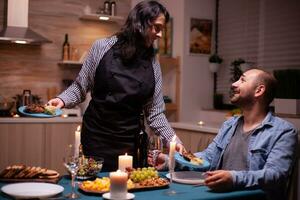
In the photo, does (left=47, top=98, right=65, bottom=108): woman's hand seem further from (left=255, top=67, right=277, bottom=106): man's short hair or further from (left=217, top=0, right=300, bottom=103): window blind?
(left=217, top=0, right=300, bottom=103): window blind

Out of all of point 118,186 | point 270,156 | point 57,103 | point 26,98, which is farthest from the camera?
point 26,98

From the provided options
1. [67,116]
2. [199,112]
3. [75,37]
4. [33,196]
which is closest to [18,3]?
[75,37]

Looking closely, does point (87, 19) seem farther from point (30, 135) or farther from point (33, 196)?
point (33, 196)

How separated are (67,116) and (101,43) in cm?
236

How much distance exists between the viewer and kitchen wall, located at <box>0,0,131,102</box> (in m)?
4.83

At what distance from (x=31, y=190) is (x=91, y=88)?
38.1 inches

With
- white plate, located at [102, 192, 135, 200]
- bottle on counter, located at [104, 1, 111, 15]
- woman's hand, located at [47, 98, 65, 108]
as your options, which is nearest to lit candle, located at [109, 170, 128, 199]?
white plate, located at [102, 192, 135, 200]

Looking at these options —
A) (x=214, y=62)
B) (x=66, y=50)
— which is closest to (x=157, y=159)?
(x=214, y=62)

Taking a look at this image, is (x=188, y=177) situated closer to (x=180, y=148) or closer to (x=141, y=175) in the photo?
(x=180, y=148)

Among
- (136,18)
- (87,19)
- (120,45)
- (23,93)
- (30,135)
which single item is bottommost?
(30,135)

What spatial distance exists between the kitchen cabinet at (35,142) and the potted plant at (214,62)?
1.63 meters

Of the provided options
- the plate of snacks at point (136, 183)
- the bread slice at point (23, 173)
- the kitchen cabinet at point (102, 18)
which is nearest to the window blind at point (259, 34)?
the kitchen cabinet at point (102, 18)

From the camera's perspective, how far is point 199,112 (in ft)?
16.6

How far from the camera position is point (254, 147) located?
2074mm
